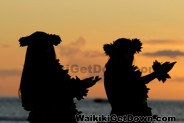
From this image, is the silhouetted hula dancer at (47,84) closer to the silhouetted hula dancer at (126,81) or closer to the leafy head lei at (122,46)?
the silhouetted hula dancer at (126,81)

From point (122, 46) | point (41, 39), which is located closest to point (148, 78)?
point (122, 46)

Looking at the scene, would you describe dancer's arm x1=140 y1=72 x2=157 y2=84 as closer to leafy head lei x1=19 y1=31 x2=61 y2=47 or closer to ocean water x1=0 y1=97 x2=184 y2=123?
leafy head lei x1=19 y1=31 x2=61 y2=47

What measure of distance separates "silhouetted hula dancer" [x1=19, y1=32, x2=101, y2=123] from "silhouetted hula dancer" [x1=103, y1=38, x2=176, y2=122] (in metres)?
0.40

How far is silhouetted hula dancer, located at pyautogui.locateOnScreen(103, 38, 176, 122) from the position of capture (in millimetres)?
13547

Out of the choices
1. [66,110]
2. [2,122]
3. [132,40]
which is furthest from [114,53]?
[2,122]

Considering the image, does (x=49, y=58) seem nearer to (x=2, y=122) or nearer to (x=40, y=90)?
(x=40, y=90)

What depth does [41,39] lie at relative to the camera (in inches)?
539

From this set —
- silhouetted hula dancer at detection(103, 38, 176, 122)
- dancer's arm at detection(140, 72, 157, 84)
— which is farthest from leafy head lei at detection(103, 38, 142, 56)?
dancer's arm at detection(140, 72, 157, 84)

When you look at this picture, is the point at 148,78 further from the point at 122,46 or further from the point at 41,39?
the point at 41,39

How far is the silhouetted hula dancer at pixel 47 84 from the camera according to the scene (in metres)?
13.7

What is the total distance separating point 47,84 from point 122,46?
1.43 meters

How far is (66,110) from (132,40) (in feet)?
5.34

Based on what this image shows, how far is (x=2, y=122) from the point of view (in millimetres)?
62438

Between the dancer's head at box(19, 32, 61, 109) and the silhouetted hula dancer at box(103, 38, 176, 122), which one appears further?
the dancer's head at box(19, 32, 61, 109)
